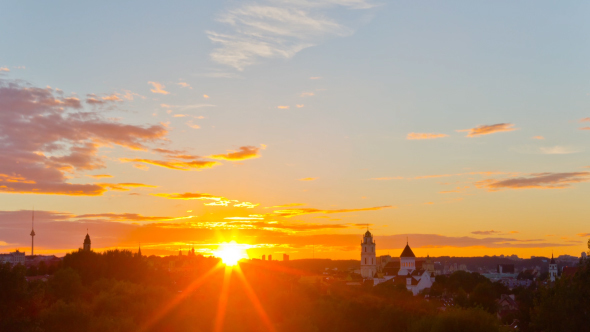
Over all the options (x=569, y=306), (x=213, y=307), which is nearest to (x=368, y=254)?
(x=213, y=307)

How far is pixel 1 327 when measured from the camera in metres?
44.5

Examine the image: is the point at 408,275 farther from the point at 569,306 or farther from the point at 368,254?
the point at 569,306

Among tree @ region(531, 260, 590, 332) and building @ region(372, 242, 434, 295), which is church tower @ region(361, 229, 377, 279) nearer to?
building @ region(372, 242, 434, 295)

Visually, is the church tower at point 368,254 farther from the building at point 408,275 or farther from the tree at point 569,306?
the tree at point 569,306

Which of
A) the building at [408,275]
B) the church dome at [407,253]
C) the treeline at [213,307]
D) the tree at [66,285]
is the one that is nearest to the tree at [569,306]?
the treeline at [213,307]

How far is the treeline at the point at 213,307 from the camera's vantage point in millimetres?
46188

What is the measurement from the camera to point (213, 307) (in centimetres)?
7544

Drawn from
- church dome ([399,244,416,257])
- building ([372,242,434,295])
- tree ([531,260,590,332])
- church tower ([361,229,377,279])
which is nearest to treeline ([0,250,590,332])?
tree ([531,260,590,332])

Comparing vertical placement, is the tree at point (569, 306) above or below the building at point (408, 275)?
above

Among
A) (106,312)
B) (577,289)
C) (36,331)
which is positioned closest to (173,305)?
(106,312)

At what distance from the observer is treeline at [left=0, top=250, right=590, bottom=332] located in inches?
1818

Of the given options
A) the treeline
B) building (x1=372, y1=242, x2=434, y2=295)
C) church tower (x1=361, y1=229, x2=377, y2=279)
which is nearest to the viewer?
the treeline

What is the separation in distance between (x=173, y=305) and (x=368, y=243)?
101604 mm

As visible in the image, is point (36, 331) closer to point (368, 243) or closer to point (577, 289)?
point (577, 289)
